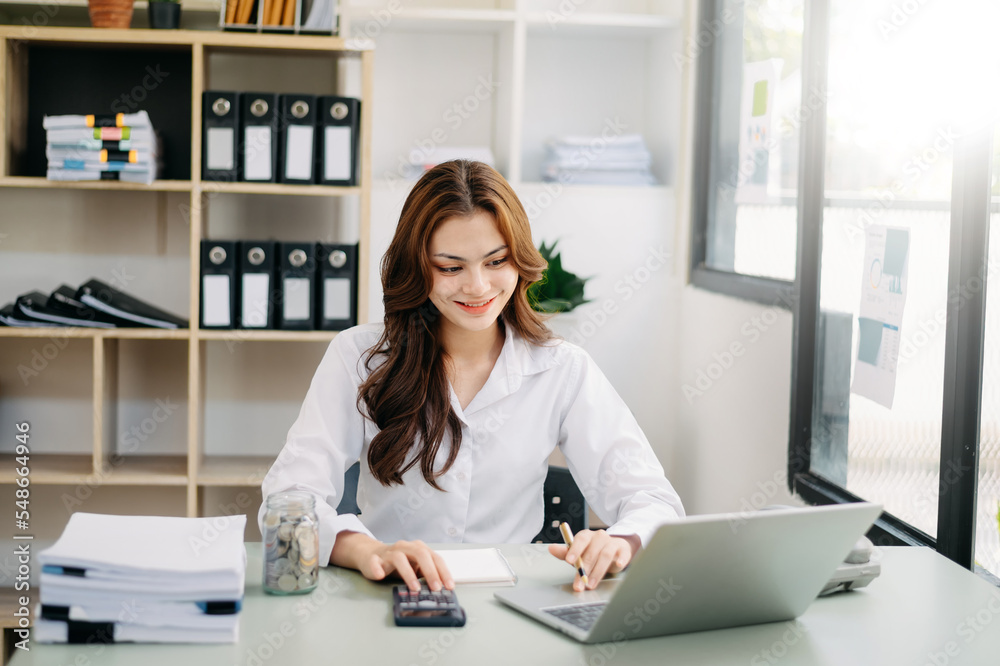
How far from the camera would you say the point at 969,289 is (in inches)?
61.6

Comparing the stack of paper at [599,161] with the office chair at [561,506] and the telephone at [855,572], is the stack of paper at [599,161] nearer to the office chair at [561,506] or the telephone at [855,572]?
the office chair at [561,506]

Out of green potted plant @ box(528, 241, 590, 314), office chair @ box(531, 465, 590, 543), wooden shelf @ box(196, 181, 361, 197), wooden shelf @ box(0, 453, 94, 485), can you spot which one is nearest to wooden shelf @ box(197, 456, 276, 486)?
wooden shelf @ box(0, 453, 94, 485)

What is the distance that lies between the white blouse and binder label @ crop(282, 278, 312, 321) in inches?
38.8

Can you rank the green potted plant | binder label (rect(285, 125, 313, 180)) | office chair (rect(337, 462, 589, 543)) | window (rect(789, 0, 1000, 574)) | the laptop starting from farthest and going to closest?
the green potted plant
binder label (rect(285, 125, 313, 180))
office chair (rect(337, 462, 589, 543))
window (rect(789, 0, 1000, 574))
the laptop

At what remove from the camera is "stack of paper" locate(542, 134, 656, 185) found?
316 cm

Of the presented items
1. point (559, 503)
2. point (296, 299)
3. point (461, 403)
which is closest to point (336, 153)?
point (296, 299)

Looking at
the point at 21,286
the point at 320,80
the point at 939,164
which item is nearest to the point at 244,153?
the point at 320,80

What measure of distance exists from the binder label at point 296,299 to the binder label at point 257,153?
32 cm

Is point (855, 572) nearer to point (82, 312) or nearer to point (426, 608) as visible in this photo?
point (426, 608)

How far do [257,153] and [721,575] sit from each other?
2.06 meters

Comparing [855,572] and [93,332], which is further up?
[93,332]

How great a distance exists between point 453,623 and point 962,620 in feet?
2.21

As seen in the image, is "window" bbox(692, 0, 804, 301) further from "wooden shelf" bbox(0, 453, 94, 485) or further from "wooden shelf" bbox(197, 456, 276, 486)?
"wooden shelf" bbox(0, 453, 94, 485)

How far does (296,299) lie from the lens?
9.11ft
